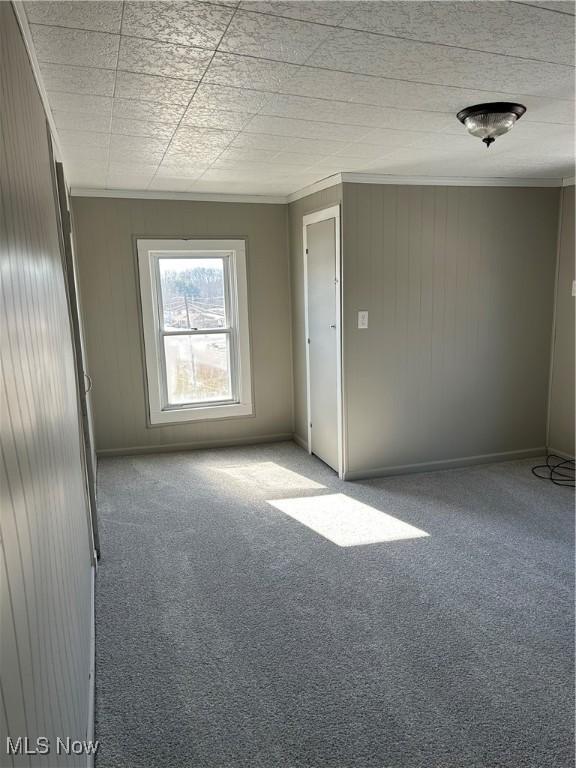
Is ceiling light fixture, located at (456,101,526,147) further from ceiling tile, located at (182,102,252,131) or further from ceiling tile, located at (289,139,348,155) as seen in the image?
ceiling tile, located at (182,102,252,131)

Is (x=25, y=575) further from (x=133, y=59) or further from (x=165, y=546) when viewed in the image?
(x=165, y=546)

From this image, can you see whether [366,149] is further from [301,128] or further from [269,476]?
[269,476]

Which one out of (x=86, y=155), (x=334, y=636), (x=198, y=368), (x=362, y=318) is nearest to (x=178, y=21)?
(x=86, y=155)

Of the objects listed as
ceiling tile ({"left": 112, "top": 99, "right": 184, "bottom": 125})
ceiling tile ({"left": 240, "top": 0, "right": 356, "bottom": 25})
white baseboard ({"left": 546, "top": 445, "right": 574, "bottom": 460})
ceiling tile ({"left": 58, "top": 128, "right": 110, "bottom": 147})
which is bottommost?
white baseboard ({"left": 546, "top": 445, "right": 574, "bottom": 460})

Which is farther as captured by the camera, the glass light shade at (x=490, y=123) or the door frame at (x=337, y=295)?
the door frame at (x=337, y=295)

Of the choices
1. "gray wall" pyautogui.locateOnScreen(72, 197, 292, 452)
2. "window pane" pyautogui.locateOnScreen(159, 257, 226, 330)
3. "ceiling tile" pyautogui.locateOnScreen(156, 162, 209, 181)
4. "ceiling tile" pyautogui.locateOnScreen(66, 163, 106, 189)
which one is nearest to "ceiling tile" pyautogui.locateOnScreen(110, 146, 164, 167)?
"ceiling tile" pyautogui.locateOnScreen(156, 162, 209, 181)

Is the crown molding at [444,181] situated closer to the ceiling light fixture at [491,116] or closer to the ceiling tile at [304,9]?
the ceiling light fixture at [491,116]

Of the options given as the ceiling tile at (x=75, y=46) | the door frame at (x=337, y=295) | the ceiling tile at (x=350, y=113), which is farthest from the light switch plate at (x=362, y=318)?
the ceiling tile at (x=75, y=46)

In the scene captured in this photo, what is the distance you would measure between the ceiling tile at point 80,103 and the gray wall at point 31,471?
1.21ft

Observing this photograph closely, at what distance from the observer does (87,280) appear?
4.42 m

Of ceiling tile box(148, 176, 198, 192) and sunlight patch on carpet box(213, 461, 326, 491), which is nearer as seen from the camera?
ceiling tile box(148, 176, 198, 192)

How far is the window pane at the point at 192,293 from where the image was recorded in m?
4.72

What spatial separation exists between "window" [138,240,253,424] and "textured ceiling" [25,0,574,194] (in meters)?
1.39

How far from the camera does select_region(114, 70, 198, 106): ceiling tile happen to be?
190cm
